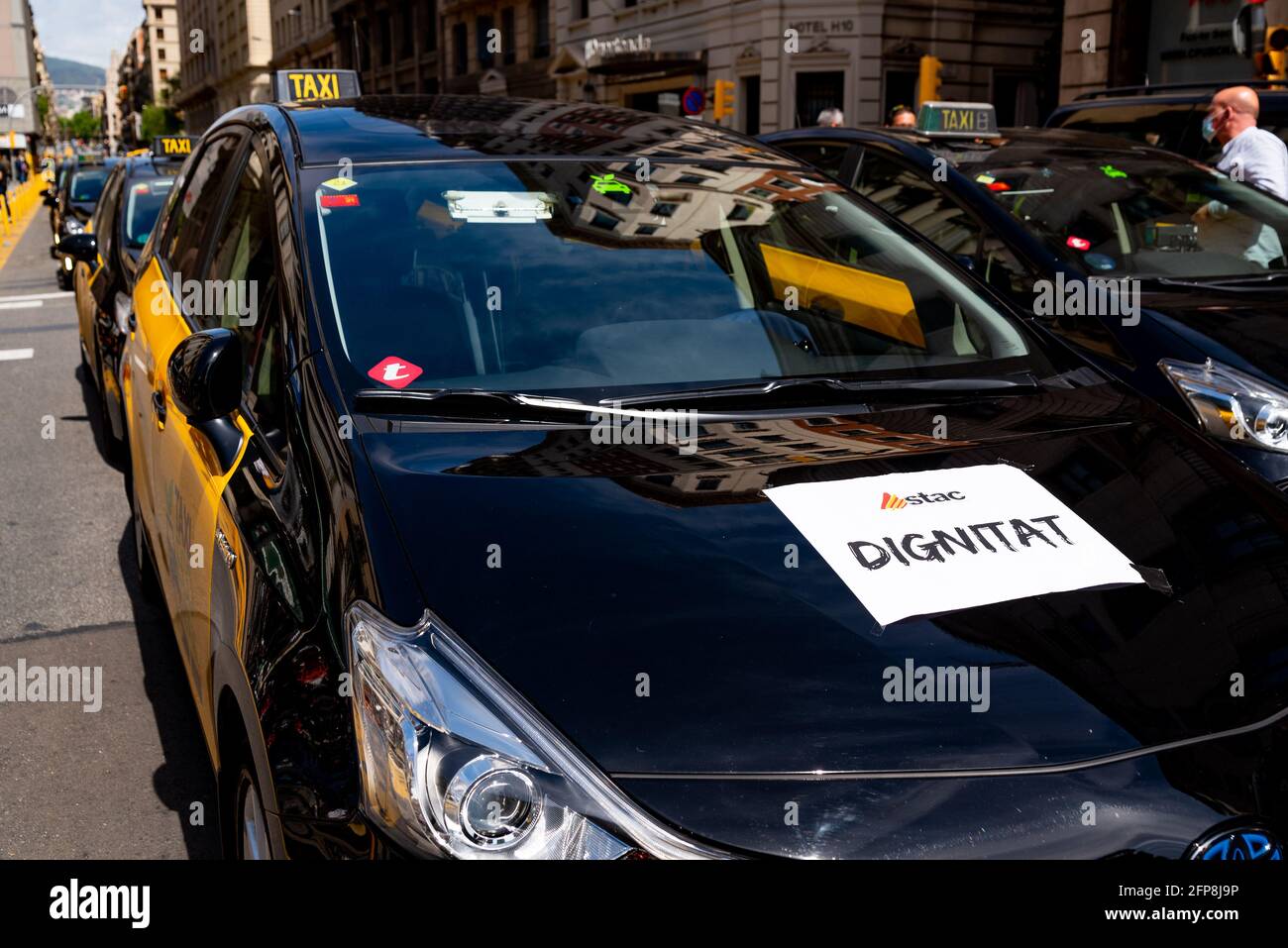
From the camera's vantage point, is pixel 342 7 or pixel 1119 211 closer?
pixel 1119 211

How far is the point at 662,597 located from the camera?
1.96 metres

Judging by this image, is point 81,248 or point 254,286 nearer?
point 254,286

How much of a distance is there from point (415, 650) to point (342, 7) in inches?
2513

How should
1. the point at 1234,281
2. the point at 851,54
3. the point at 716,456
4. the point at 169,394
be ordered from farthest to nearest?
the point at 851,54
the point at 1234,281
the point at 169,394
the point at 716,456

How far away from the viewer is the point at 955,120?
22.5ft

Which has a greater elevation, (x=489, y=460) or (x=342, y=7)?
(x=342, y=7)

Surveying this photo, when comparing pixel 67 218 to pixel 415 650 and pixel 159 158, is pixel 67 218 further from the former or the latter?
pixel 415 650

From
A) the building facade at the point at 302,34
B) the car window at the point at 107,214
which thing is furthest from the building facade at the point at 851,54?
the building facade at the point at 302,34

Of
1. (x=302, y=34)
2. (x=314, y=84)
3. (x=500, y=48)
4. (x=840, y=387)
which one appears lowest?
(x=840, y=387)

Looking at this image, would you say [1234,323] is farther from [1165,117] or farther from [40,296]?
[40,296]

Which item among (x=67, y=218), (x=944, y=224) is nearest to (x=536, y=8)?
(x=67, y=218)

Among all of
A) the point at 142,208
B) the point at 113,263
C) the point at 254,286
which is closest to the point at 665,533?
the point at 254,286

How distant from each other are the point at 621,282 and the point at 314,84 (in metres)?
3.22
